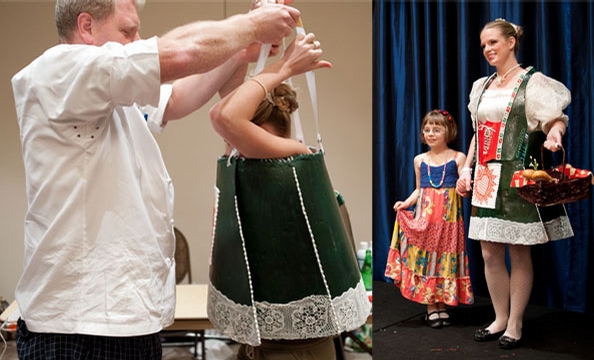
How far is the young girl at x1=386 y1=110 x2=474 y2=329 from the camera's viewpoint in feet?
10.2

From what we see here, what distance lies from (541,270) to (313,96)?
268cm

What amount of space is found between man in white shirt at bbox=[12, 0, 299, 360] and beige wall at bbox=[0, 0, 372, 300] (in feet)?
3.55

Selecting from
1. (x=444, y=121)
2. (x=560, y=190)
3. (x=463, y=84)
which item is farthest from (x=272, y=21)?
(x=463, y=84)

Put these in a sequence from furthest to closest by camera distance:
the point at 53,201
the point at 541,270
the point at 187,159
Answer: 1. the point at 541,270
2. the point at 187,159
3. the point at 53,201

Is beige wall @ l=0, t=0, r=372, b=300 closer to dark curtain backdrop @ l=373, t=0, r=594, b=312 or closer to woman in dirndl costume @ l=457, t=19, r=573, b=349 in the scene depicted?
woman in dirndl costume @ l=457, t=19, r=573, b=349

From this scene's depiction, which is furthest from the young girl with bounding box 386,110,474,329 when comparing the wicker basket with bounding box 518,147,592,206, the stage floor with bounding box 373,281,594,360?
the wicker basket with bounding box 518,147,592,206

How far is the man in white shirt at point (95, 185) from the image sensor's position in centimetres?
104

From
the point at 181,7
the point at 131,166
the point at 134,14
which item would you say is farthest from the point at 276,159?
the point at 181,7

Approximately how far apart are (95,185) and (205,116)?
1869 millimetres

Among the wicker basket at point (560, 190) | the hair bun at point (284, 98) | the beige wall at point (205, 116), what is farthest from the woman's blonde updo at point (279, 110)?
the wicker basket at point (560, 190)

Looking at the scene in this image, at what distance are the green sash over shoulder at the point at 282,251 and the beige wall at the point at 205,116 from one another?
955 millimetres

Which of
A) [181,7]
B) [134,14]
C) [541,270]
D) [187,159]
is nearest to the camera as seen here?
[134,14]

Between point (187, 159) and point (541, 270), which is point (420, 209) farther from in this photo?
point (187, 159)

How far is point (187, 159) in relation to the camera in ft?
9.75
